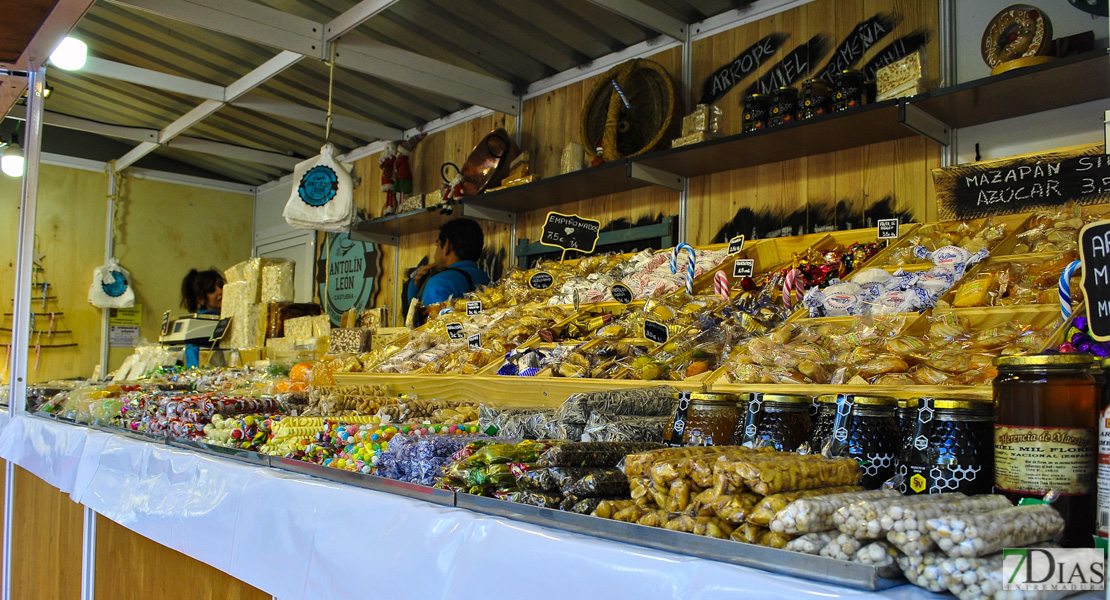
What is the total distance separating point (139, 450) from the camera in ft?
6.65

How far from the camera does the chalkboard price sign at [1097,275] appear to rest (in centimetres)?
90

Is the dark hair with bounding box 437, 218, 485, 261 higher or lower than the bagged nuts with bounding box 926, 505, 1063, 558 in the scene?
higher

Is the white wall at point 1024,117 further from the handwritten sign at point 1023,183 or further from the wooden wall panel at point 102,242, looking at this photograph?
the wooden wall panel at point 102,242

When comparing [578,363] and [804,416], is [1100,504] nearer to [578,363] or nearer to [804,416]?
[804,416]

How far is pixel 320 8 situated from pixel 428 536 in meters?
3.85

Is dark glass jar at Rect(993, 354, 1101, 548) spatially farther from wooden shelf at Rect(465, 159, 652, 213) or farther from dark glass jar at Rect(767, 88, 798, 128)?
wooden shelf at Rect(465, 159, 652, 213)

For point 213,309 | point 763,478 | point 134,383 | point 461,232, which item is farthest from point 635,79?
point 213,309

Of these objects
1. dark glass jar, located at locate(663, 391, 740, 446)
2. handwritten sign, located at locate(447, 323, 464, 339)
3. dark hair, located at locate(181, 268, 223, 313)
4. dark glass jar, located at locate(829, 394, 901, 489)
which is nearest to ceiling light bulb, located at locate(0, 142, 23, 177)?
dark hair, located at locate(181, 268, 223, 313)

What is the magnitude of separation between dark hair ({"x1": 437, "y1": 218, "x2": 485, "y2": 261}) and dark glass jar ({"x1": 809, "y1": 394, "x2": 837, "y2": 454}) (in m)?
3.46

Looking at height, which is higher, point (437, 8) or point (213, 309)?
point (437, 8)

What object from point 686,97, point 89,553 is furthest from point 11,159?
point 686,97

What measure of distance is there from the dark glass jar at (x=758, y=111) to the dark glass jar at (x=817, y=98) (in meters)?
0.18

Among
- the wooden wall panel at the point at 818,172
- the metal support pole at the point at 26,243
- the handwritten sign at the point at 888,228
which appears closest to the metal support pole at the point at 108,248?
the metal support pole at the point at 26,243

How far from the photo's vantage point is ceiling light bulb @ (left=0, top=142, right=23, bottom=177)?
20.7ft
